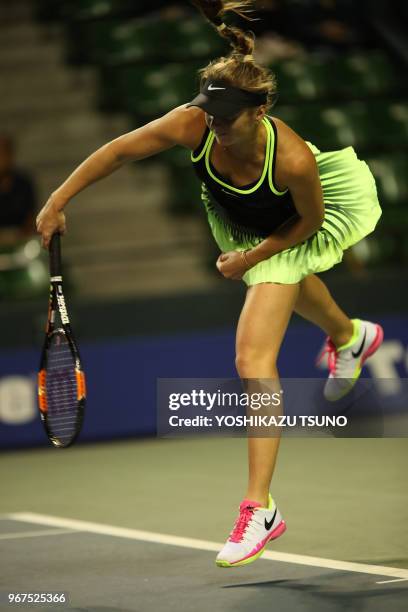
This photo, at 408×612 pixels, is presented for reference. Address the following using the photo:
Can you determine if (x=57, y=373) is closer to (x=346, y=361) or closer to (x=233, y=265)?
(x=233, y=265)

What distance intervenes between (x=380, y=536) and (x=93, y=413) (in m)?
3.43

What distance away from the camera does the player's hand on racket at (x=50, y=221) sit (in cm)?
492

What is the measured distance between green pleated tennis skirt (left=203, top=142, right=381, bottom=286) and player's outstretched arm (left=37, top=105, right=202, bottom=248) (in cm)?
48

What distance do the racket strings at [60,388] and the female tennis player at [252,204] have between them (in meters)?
0.41

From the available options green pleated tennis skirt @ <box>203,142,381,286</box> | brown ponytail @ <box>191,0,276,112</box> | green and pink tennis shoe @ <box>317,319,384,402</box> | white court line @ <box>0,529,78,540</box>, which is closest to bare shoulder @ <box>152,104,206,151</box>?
brown ponytail @ <box>191,0,276,112</box>

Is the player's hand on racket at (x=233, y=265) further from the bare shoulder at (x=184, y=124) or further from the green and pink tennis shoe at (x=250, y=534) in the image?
the green and pink tennis shoe at (x=250, y=534)

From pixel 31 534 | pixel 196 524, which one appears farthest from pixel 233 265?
pixel 31 534

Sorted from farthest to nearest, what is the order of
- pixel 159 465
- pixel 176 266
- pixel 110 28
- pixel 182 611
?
pixel 110 28, pixel 176 266, pixel 159 465, pixel 182 611

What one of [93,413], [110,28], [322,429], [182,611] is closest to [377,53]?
[110,28]

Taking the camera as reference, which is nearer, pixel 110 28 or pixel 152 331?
pixel 152 331

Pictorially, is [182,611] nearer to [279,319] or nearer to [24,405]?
[279,319]

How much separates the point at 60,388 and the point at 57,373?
0.23ft

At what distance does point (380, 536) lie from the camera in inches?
221

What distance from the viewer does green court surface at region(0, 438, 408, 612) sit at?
186 inches
